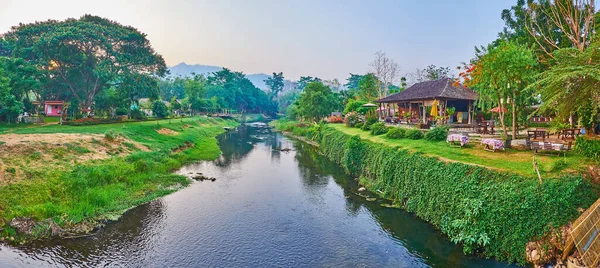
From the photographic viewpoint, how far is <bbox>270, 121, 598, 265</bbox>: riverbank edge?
41.5 ft

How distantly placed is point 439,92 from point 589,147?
21.0 meters

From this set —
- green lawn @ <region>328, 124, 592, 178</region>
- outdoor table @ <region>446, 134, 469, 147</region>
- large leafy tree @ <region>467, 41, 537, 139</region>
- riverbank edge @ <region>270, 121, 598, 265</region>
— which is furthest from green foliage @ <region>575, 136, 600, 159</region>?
outdoor table @ <region>446, 134, 469, 147</region>

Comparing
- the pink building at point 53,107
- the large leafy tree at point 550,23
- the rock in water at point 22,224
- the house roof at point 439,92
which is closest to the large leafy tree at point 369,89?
the house roof at point 439,92

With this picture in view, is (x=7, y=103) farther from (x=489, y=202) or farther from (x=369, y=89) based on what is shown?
(x=369, y=89)


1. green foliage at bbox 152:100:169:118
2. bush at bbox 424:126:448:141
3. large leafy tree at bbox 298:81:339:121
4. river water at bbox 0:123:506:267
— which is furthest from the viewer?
green foliage at bbox 152:100:169:118

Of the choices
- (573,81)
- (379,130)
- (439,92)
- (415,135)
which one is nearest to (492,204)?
(573,81)

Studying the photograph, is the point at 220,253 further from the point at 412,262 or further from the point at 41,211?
the point at 41,211

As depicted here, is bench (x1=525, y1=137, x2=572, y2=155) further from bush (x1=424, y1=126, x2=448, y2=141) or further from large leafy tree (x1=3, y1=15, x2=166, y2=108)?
large leafy tree (x1=3, y1=15, x2=166, y2=108)

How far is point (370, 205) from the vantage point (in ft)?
68.2

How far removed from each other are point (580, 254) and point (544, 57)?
25580 millimetres

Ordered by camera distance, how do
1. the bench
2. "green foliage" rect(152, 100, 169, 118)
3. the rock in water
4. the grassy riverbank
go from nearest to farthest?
the rock in water
the grassy riverbank
the bench
"green foliage" rect(152, 100, 169, 118)

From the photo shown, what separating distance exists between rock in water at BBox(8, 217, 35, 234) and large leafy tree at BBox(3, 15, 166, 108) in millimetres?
32973

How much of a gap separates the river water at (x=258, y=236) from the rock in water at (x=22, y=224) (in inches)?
42.4

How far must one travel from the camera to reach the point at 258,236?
16391mm
